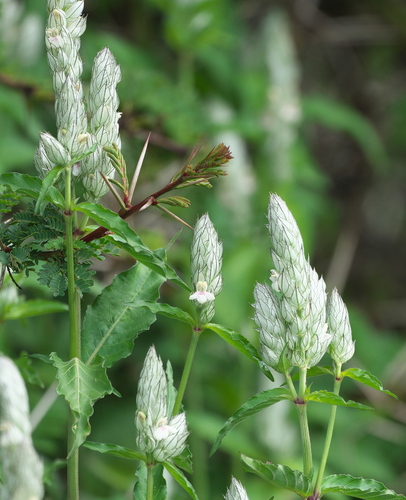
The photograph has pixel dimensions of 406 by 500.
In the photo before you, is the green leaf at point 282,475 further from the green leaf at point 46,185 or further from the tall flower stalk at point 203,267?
the green leaf at point 46,185

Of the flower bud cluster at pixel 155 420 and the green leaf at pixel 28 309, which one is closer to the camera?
the flower bud cluster at pixel 155 420

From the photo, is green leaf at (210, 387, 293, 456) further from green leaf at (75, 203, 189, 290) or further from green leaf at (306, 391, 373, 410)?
green leaf at (75, 203, 189, 290)

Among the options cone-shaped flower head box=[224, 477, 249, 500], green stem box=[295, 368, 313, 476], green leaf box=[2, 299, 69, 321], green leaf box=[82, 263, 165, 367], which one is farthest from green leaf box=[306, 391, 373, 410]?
green leaf box=[2, 299, 69, 321]

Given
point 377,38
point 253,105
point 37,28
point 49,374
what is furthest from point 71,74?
point 377,38

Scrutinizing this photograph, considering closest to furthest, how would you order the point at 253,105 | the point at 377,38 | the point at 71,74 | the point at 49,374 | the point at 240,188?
the point at 71,74, the point at 49,374, the point at 240,188, the point at 253,105, the point at 377,38

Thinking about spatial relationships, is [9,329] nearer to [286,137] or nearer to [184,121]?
[184,121]

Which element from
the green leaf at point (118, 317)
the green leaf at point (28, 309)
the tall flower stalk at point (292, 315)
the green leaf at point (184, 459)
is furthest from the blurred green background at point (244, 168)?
the tall flower stalk at point (292, 315)
